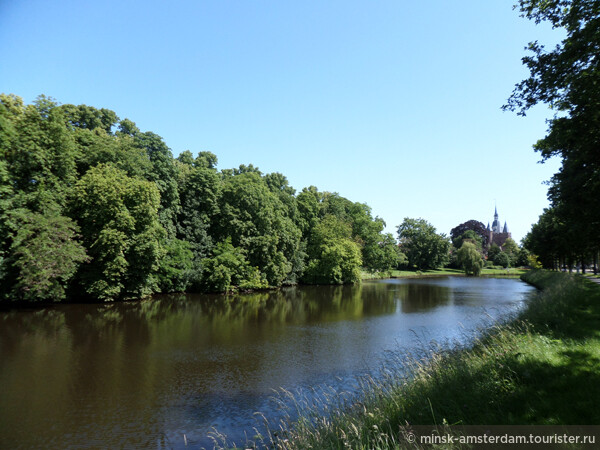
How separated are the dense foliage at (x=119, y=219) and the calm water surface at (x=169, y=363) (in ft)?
11.5

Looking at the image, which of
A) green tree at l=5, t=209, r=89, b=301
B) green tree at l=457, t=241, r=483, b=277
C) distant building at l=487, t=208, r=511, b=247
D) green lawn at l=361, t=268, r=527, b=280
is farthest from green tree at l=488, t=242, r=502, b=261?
green tree at l=5, t=209, r=89, b=301

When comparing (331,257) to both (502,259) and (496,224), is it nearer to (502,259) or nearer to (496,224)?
(502,259)

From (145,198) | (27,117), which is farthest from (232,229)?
(27,117)

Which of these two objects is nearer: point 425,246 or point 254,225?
point 254,225

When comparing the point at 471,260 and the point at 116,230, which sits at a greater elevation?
the point at 116,230

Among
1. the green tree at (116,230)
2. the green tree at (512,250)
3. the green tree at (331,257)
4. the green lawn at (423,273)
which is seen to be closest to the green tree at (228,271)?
the green tree at (116,230)

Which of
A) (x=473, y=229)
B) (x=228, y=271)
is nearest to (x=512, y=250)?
Result: (x=473, y=229)

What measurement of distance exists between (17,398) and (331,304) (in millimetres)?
24305

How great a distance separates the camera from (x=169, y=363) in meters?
→ 13.7

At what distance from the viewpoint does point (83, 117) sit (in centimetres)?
4091

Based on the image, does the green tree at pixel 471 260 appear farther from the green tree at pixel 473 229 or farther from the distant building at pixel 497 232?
the distant building at pixel 497 232

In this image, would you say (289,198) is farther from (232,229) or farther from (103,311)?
(103,311)

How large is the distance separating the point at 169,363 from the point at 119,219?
57.9 ft

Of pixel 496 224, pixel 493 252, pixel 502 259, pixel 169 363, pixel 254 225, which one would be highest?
pixel 496 224
